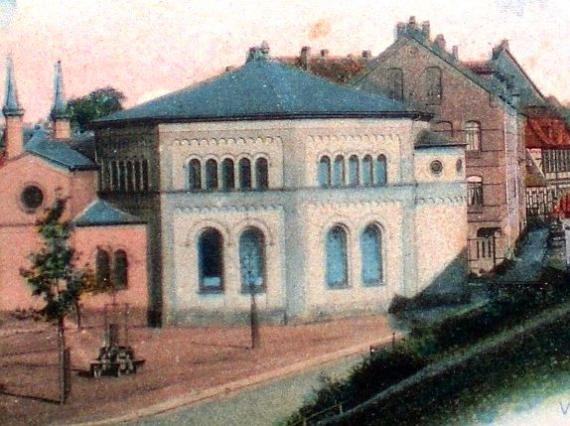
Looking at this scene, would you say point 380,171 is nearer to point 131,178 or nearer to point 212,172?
point 212,172

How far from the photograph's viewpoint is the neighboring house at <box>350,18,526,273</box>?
4676 millimetres

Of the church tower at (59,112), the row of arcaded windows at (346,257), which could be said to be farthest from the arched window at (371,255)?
the church tower at (59,112)

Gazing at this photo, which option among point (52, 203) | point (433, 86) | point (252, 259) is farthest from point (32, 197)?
point (433, 86)

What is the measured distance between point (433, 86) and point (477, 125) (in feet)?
0.71

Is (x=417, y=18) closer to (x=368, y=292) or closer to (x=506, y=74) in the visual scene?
(x=506, y=74)

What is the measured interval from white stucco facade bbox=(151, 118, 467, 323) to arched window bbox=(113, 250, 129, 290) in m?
0.14

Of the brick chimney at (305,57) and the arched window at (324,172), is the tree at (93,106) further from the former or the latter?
the arched window at (324,172)

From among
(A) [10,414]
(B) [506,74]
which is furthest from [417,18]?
(A) [10,414]

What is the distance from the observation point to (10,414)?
4.39 metres

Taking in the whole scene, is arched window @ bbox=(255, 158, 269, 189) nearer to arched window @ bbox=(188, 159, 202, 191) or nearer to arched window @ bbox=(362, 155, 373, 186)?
arched window @ bbox=(188, 159, 202, 191)

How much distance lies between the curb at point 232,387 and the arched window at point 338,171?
64cm

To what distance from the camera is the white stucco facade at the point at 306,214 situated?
4.64 metres

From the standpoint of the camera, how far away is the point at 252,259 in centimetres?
470

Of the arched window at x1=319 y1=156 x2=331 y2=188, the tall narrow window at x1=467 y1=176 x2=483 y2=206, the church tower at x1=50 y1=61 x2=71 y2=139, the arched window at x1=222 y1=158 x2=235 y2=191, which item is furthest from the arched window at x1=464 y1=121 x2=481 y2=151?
the church tower at x1=50 y1=61 x2=71 y2=139
